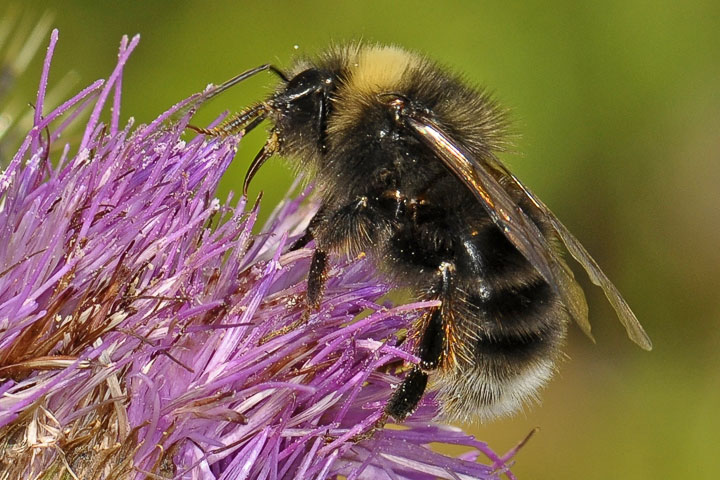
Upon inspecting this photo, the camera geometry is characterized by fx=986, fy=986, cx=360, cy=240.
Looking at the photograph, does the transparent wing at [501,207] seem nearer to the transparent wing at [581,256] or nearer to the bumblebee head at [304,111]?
the transparent wing at [581,256]

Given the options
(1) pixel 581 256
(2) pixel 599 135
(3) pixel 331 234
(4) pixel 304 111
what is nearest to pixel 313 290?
(3) pixel 331 234

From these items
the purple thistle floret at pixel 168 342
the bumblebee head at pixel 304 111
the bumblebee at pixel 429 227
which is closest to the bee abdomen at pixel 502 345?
the bumblebee at pixel 429 227

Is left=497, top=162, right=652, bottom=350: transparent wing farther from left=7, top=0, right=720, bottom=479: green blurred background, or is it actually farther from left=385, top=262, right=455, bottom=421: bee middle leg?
left=7, top=0, right=720, bottom=479: green blurred background

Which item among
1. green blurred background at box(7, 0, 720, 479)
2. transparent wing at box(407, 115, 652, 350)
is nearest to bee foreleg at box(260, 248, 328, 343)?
transparent wing at box(407, 115, 652, 350)

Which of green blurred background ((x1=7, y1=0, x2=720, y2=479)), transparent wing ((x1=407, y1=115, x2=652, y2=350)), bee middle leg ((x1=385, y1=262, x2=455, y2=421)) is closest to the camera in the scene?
transparent wing ((x1=407, y1=115, x2=652, y2=350))

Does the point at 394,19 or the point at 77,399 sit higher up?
the point at 394,19

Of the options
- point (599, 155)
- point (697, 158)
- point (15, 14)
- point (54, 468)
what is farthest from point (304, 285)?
point (697, 158)

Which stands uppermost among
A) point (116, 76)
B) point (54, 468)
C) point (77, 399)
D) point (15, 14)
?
point (15, 14)

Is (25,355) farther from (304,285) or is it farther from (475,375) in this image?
(475,375)
